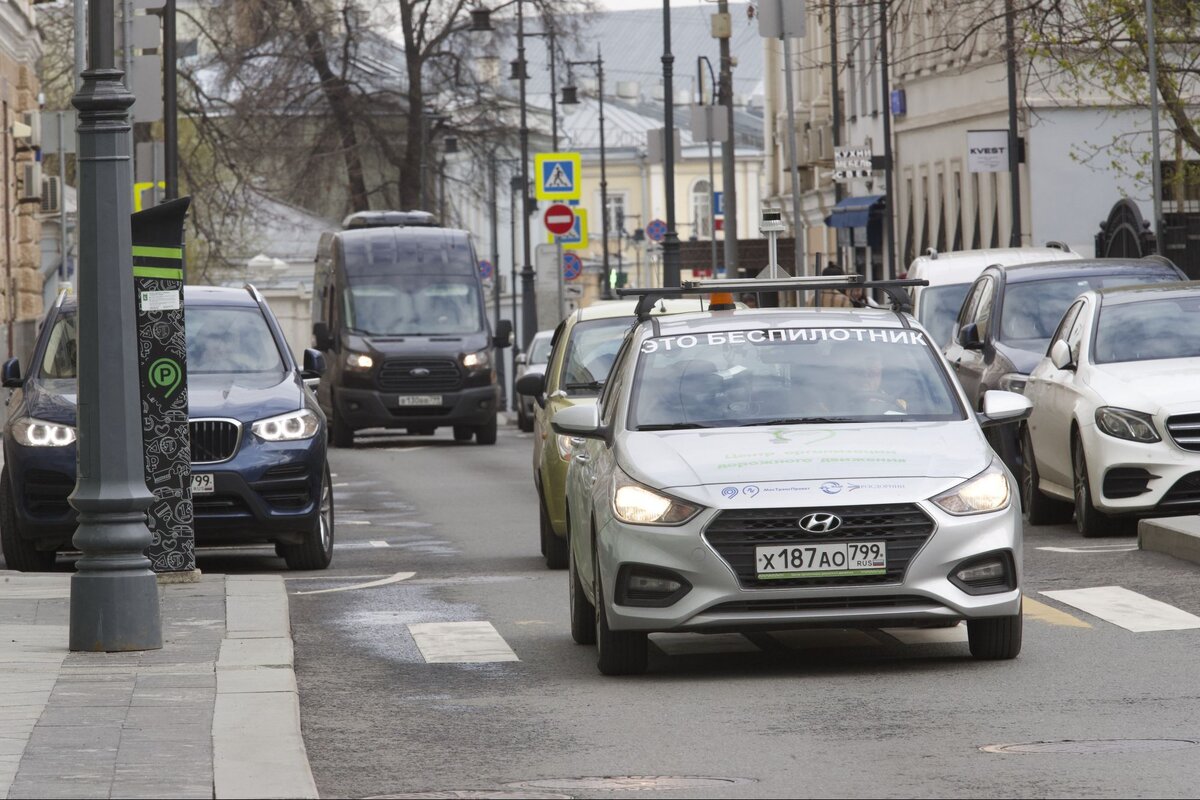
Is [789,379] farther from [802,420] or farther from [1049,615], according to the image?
[1049,615]

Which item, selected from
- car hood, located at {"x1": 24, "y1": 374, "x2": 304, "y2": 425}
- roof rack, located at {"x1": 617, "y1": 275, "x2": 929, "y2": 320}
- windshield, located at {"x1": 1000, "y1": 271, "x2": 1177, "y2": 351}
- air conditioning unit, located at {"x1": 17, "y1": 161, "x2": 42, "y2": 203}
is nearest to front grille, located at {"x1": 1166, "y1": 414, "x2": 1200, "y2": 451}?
windshield, located at {"x1": 1000, "y1": 271, "x2": 1177, "y2": 351}

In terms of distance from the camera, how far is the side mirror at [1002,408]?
432 inches

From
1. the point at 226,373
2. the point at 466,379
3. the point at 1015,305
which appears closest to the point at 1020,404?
the point at 226,373

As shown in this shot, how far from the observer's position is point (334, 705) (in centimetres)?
970

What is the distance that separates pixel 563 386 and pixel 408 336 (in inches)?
759

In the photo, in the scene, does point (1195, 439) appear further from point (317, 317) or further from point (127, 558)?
point (317, 317)

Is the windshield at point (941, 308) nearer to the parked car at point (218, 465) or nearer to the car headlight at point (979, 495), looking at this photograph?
the parked car at point (218, 465)

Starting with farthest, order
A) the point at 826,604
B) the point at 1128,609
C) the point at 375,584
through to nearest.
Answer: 1. the point at 375,584
2. the point at 1128,609
3. the point at 826,604

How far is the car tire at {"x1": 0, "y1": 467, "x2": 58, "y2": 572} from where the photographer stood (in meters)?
15.6

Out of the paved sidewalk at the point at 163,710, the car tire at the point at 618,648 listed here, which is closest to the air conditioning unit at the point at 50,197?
the paved sidewalk at the point at 163,710

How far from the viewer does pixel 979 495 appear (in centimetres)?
993

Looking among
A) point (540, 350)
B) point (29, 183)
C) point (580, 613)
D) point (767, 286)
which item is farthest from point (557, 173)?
point (767, 286)

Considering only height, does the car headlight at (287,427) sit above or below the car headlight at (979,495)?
above

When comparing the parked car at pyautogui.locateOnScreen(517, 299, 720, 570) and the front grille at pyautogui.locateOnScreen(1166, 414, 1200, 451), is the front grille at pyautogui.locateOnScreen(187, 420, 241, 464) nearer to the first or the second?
the parked car at pyautogui.locateOnScreen(517, 299, 720, 570)
